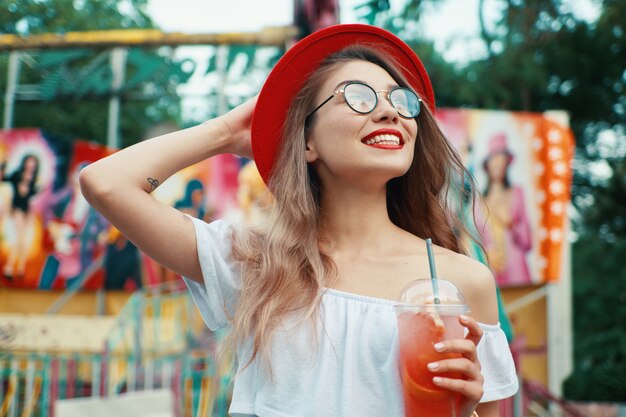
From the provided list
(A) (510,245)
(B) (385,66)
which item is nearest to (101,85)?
(A) (510,245)

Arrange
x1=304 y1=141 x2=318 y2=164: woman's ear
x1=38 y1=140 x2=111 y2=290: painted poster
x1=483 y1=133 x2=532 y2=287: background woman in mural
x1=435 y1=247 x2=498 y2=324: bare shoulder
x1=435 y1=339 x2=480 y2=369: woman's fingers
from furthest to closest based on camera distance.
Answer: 1. x1=38 y1=140 x2=111 y2=290: painted poster
2. x1=483 y1=133 x2=532 y2=287: background woman in mural
3. x1=304 y1=141 x2=318 y2=164: woman's ear
4. x1=435 y1=247 x2=498 y2=324: bare shoulder
5. x1=435 y1=339 x2=480 y2=369: woman's fingers

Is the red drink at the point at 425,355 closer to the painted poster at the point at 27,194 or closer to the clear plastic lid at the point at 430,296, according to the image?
the clear plastic lid at the point at 430,296

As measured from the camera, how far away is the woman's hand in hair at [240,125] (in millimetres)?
2186

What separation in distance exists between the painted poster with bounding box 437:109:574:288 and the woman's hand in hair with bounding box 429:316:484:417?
8.51m

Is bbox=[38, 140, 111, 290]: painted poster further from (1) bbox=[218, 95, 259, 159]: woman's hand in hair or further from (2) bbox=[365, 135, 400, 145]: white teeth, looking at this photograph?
(2) bbox=[365, 135, 400, 145]: white teeth

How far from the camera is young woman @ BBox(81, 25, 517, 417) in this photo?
179 cm

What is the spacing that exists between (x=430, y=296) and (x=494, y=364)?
393mm

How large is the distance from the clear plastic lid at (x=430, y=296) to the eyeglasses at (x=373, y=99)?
0.57 meters

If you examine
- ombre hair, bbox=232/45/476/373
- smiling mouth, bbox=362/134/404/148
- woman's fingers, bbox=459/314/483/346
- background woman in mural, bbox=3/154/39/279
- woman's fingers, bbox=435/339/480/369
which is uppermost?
background woman in mural, bbox=3/154/39/279

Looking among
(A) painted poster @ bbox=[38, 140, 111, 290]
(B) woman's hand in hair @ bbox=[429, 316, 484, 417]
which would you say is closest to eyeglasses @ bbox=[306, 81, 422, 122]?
(B) woman's hand in hair @ bbox=[429, 316, 484, 417]

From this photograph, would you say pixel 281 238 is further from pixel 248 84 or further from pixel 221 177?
pixel 248 84

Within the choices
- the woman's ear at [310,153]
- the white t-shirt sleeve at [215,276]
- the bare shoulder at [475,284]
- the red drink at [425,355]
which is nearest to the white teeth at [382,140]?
the woman's ear at [310,153]

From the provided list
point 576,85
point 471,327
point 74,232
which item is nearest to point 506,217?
point 74,232

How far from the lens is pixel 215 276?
1.95 metres
